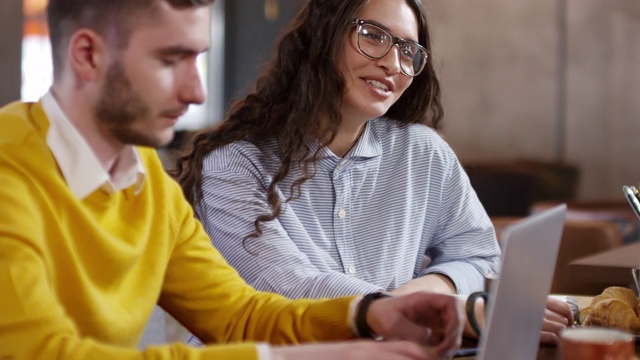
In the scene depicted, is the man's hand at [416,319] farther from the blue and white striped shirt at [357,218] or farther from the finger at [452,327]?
the blue and white striped shirt at [357,218]

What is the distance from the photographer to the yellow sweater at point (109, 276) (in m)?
1.15

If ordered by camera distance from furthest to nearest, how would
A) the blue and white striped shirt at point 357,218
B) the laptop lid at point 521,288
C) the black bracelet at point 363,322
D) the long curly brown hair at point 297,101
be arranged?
the long curly brown hair at point 297,101, the blue and white striped shirt at point 357,218, the black bracelet at point 363,322, the laptop lid at point 521,288

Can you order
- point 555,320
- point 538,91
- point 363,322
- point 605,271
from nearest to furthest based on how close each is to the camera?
point 363,322, point 555,320, point 605,271, point 538,91

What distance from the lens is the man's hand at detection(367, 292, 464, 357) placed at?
143 cm

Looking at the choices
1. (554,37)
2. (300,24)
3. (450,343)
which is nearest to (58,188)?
(450,343)

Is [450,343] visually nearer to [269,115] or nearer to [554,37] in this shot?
[269,115]

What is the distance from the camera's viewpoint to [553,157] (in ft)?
20.5

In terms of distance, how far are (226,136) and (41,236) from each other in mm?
981

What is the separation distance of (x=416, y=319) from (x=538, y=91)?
16.1ft

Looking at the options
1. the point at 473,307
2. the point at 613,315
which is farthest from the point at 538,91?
the point at 473,307

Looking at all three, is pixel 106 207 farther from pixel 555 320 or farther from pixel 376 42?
pixel 376 42

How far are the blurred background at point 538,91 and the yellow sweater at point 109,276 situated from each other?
179 inches

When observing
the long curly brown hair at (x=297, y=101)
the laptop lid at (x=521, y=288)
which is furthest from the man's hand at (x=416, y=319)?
the long curly brown hair at (x=297, y=101)

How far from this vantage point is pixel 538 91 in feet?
20.2
